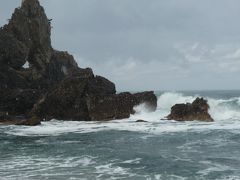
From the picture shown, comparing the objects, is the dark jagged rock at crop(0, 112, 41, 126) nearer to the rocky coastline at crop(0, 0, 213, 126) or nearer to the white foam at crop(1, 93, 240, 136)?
the rocky coastline at crop(0, 0, 213, 126)

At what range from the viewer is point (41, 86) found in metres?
59.2

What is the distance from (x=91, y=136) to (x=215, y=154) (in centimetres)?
1246

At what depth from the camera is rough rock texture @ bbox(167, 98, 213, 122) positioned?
44969mm

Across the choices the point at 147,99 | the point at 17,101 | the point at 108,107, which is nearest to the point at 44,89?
the point at 17,101

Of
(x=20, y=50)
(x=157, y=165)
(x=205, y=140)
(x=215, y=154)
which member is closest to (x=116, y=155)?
(x=157, y=165)

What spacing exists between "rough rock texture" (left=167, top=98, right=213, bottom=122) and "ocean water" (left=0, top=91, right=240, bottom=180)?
1907 mm

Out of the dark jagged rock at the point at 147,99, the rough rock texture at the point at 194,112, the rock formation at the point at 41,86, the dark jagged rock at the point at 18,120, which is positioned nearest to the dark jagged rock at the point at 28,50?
the rock formation at the point at 41,86

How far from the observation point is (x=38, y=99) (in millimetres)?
51375

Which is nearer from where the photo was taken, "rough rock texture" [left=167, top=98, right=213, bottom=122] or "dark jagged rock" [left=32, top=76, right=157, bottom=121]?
"rough rock texture" [left=167, top=98, right=213, bottom=122]

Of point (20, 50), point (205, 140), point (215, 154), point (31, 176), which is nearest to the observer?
point (31, 176)

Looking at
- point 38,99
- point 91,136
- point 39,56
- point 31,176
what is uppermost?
point 39,56

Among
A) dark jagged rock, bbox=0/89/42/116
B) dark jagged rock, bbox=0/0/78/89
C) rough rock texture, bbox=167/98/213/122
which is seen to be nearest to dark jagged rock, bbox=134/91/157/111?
rough rock texture, bbox=167/98/213/122

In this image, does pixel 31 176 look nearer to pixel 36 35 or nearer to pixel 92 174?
pixel 92 174

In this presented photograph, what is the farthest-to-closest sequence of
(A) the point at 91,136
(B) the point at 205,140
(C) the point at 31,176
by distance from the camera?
(A) the point at 91,136, (B) the point at 205,140, (C) the point at 31,176
